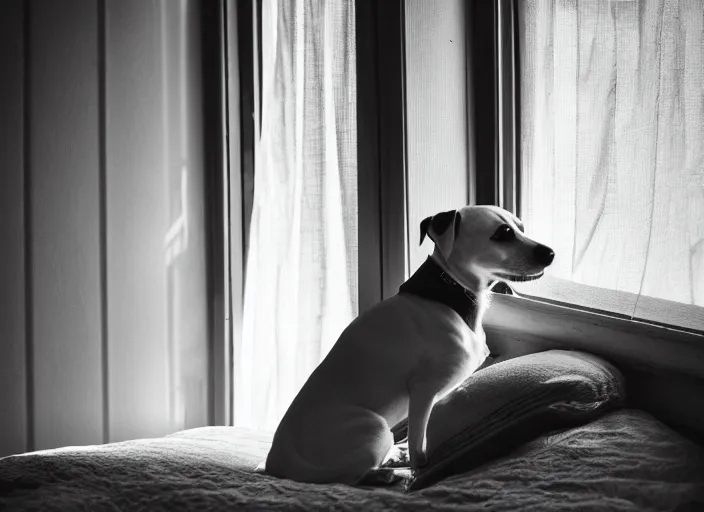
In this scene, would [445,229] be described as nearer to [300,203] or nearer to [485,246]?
[485,246]

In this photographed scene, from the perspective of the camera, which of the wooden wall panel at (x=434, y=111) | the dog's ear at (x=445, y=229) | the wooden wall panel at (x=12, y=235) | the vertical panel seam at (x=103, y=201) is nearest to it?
the dog's ear at (x=445, y=229)

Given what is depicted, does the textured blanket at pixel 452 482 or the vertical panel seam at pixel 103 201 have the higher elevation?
the vertical panel seam at pixel 103 201

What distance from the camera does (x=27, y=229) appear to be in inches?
108

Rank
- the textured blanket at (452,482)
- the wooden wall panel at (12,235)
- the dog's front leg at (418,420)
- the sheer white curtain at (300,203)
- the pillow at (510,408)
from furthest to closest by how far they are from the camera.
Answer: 1. the wooden wall panel at (12,235)
2. the sheer white curtain at (300,203)
3. the dog's front leg at (418,420)
4. the pillow at (510,408)
5. the textured blanket at (452,482)

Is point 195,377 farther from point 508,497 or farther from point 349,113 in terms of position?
point 508,497

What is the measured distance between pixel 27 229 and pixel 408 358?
1786 mm

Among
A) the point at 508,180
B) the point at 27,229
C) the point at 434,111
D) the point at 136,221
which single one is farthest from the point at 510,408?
the point at 27,229

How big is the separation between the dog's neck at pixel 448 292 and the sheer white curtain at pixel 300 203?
28.0 inches

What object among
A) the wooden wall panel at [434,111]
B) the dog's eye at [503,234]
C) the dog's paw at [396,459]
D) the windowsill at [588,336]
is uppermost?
the wooden wall panel at [434,111]

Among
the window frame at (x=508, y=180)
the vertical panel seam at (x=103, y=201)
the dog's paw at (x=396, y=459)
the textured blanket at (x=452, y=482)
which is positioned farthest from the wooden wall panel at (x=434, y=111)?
the vertical panel seam at (x=103, y=201)

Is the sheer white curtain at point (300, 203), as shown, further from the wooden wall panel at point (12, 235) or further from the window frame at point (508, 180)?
the wooden wall panel at point (12, 235)

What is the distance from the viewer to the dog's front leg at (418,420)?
58.9 inches

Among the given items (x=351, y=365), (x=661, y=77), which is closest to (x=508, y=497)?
(x=351, y=365)

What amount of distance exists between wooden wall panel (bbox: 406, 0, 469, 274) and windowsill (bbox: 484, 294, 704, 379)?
1.12 ft
